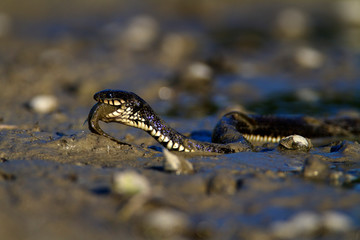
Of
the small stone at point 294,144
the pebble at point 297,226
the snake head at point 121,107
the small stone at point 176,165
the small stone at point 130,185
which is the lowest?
the pebble at point 297,226

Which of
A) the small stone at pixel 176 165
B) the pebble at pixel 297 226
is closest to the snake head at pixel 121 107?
the small stone at pixel 176 165

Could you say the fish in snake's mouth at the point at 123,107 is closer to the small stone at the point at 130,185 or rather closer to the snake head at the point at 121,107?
the snake head at the point at 121,107

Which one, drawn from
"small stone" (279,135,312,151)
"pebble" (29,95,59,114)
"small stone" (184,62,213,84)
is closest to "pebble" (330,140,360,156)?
"small stone" (279,135,312,151)

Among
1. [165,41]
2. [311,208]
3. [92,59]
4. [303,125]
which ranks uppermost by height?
[165,41]

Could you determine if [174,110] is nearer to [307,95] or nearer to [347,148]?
[307,95]

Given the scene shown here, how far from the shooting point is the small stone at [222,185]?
12.1 ft

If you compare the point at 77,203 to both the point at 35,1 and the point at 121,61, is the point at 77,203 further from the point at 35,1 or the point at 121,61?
the point at 35,1

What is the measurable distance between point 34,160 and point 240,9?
1479 cm

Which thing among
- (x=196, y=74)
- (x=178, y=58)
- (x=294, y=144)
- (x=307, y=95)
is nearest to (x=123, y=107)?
(x=294, y=144)

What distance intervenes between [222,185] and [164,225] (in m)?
0.77

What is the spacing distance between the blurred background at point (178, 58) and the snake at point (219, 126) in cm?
120

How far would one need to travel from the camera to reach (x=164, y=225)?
10.2ft

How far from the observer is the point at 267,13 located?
17.2 metres

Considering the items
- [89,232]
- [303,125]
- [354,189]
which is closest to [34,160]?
[89,232]
